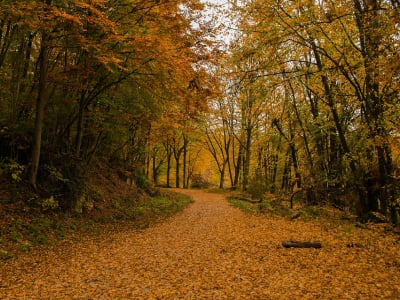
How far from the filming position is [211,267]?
6.14m

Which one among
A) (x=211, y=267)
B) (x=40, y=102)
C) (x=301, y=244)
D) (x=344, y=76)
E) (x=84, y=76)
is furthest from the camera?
(x=344, y=76)

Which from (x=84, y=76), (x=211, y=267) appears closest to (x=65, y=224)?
(x=84, y=76)

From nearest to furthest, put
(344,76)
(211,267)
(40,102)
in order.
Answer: (211,267) → (40,102) → (344,76)

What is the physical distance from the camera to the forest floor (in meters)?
4.86

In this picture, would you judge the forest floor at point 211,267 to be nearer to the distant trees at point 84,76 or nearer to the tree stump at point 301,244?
the tree stump at point 301,244

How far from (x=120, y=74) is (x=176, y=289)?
300 inches

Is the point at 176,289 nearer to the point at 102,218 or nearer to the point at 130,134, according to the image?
the point at 102,218

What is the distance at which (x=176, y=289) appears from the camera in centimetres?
504

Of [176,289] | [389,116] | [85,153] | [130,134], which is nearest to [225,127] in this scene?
[130,134]

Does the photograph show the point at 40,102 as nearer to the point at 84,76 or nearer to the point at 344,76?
the point at 84,76

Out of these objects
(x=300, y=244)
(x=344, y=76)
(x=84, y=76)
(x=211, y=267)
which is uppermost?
(x=344, y=76)

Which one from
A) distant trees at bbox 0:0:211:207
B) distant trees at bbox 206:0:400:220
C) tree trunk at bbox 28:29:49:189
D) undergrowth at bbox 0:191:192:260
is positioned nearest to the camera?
undergrowth at bbox 0:191:192:260

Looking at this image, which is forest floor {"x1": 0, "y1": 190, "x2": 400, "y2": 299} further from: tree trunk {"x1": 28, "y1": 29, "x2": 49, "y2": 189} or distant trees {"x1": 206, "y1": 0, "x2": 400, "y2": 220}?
tree trunk {"x1": 28, "y1": 29, "x2": 49, "y2": 189}

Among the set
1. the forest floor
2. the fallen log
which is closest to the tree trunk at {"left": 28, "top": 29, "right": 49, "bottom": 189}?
the forest floor
